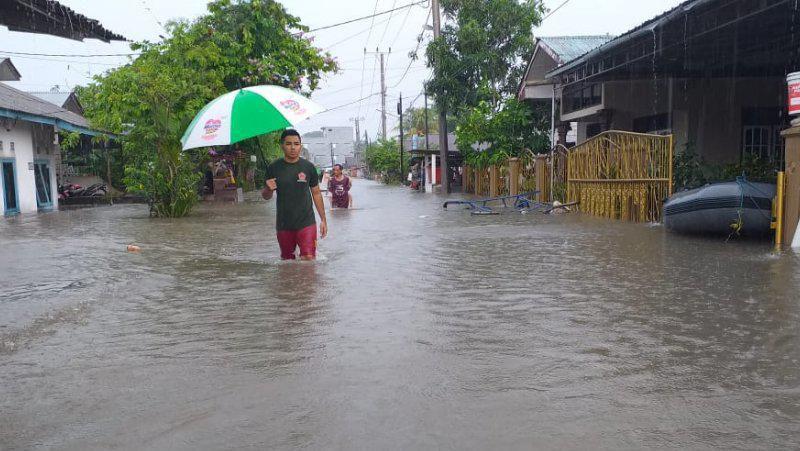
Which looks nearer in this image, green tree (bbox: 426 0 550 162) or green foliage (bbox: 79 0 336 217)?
green foliage (bbox: 79 0 336 217)

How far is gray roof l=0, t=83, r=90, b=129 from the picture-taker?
67.1 feet

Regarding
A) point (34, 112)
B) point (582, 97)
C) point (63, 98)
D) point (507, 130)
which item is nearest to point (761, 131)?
point (582, 97)

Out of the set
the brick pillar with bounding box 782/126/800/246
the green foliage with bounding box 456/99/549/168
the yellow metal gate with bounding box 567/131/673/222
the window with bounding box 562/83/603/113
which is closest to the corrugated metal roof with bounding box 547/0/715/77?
the yellow metal gate with bounding box 567/131/673/222

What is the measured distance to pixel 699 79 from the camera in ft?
57.6

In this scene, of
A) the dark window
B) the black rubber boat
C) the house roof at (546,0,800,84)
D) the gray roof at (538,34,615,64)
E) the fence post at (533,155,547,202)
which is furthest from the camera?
the gray roof at (538,34,615,64)

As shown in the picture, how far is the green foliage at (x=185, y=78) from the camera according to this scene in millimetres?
18094

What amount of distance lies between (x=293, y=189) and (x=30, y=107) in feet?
60.5

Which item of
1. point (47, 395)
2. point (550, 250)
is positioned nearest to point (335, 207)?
point (550, 250)

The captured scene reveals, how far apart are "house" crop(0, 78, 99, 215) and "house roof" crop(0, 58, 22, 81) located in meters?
8.49

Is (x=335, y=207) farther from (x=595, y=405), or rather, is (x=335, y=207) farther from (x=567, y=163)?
(x=595, y=405)

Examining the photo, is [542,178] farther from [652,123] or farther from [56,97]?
[56,97]

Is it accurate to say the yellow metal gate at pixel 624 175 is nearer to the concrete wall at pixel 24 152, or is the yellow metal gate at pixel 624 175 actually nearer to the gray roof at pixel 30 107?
the gray roof at pixel 30 107

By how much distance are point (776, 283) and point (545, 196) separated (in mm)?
13677

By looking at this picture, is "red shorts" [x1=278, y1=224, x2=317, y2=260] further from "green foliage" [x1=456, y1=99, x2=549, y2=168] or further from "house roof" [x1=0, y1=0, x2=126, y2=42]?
"green foliage" [x1=456, y1=99, x2=549, y2=168]
